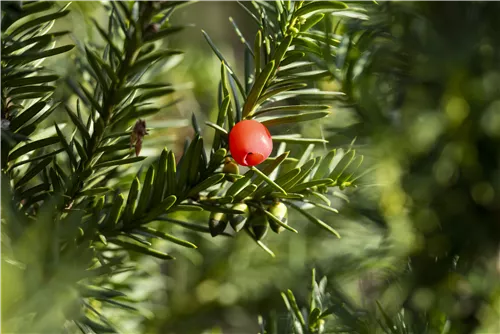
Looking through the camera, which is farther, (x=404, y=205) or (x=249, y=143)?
(x=404, y=205)

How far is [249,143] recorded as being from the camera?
294 millimetres

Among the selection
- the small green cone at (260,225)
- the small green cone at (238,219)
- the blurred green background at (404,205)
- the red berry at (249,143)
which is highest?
the red berry at (249,143)

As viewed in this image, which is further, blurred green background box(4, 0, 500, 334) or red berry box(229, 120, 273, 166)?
blurred green background box(4, 0, 500, 334)

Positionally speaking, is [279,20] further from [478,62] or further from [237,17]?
[237,17]

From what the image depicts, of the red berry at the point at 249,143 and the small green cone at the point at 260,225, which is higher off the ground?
the red berry at the point at 249,143

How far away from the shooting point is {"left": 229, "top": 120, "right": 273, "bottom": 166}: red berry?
0.97 feet

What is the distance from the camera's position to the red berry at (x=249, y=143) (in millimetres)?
294

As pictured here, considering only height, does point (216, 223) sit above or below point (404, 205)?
above

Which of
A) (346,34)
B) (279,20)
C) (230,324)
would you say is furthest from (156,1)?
(230,324)

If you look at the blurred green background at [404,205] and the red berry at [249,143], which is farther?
the blurred green background at [404,205]

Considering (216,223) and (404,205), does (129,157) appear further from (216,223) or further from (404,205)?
(404,205)

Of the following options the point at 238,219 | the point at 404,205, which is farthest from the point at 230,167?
the point at 404,205

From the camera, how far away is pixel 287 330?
38 centimetres

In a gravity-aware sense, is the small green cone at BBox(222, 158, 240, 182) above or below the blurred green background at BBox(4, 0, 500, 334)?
above
